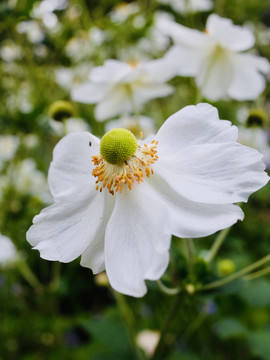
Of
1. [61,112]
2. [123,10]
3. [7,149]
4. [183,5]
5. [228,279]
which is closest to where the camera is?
[228,279]

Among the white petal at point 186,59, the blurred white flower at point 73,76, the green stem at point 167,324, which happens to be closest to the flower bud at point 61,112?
the white petal at point 186,59

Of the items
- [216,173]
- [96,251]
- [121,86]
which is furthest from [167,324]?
[121,86]

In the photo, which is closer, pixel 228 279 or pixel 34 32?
pixel 228 279

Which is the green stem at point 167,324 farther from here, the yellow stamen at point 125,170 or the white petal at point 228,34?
the white petal at point 228,34

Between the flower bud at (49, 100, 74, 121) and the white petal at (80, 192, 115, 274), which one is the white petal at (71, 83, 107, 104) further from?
the white petal at (80, 192, 115, 274)

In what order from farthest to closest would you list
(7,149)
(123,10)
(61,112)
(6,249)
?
(123,10), (7,149), (6,249), (61,112)

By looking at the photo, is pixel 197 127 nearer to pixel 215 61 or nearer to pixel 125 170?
pixel 125 170
